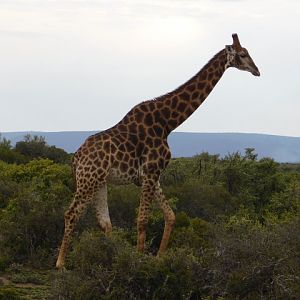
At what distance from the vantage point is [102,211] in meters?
11.3

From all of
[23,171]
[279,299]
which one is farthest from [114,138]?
[23,171]

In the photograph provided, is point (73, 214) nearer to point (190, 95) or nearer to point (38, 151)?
point (190, 95)

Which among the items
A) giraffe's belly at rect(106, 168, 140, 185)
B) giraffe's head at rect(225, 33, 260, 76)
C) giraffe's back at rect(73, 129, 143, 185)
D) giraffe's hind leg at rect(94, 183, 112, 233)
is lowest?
giraffe's hind leg at rect(94, 183, 112, 233)

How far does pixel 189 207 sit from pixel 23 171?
20.3 feet

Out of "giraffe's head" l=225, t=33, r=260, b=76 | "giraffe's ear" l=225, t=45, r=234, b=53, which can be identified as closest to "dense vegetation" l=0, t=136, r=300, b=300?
"giraffe's head" l=225, t=33, r=260, b=76

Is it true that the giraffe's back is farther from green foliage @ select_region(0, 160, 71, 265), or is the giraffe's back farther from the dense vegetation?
green foliage @ select_region(0, 160, 71, 265)

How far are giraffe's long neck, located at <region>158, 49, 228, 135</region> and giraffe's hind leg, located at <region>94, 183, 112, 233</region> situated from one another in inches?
49.8

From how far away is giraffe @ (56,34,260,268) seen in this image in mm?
10742

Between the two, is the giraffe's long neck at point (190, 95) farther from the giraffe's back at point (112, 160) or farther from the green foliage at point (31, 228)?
the green foliage at point (31, 228)

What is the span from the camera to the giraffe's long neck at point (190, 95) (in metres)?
11.0

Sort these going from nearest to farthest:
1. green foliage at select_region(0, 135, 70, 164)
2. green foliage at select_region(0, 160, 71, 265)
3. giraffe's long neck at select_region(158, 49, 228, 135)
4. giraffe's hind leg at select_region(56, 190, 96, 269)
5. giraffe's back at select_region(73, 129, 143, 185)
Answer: giraffe's back at select_region(73, 129, 143, 185) → giraffe's hind leg at select_region(56, 190, 96, 269) → giraffe's long neck at select_region(158, 49, 228, 135) → green foliage at select_region(0, 160, 71, 265) → green foliage at select_region(0, 135, 70, 164)

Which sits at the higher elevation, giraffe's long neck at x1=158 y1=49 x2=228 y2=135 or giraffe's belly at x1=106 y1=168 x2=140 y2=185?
giraffe's long neck at x1=158 y1=49 x2=228 y2=135

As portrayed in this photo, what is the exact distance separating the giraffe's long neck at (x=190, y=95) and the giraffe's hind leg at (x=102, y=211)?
1264 millimetres

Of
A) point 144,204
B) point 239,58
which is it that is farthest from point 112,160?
point 239,58
